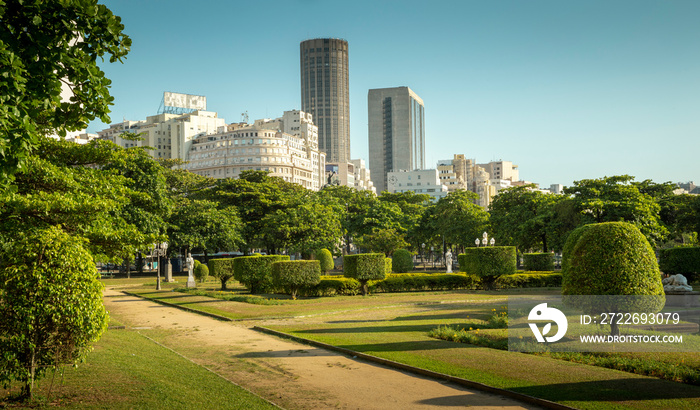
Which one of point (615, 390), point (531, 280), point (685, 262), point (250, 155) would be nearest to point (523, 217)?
point (531, 280)

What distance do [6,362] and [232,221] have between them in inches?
1803

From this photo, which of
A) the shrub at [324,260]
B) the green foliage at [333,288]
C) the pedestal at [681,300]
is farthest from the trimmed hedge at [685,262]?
the shrub at [324,260]

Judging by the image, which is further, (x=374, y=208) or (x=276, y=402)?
(x=374, y=208)

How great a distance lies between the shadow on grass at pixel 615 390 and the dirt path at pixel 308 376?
56 centimetres

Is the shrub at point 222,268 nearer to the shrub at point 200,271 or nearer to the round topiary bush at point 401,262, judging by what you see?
the shrub at point 200,271

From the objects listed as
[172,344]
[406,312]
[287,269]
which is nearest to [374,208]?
[287,269]

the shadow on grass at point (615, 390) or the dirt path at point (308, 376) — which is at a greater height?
the shadow on grass at point (615, 390)

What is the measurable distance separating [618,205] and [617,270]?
94.5 ft

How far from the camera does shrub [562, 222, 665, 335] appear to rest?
11711mm

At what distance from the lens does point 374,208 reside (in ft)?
188

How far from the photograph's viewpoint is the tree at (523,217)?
1822 inches

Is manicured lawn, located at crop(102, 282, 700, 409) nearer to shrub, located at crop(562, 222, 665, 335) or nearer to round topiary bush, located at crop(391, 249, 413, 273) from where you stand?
shrub, located at crop(562, 222, 665, 335)

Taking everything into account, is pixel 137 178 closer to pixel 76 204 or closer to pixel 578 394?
pixel 76 204

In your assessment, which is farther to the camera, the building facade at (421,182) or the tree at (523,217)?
the building facade at (421,182)
